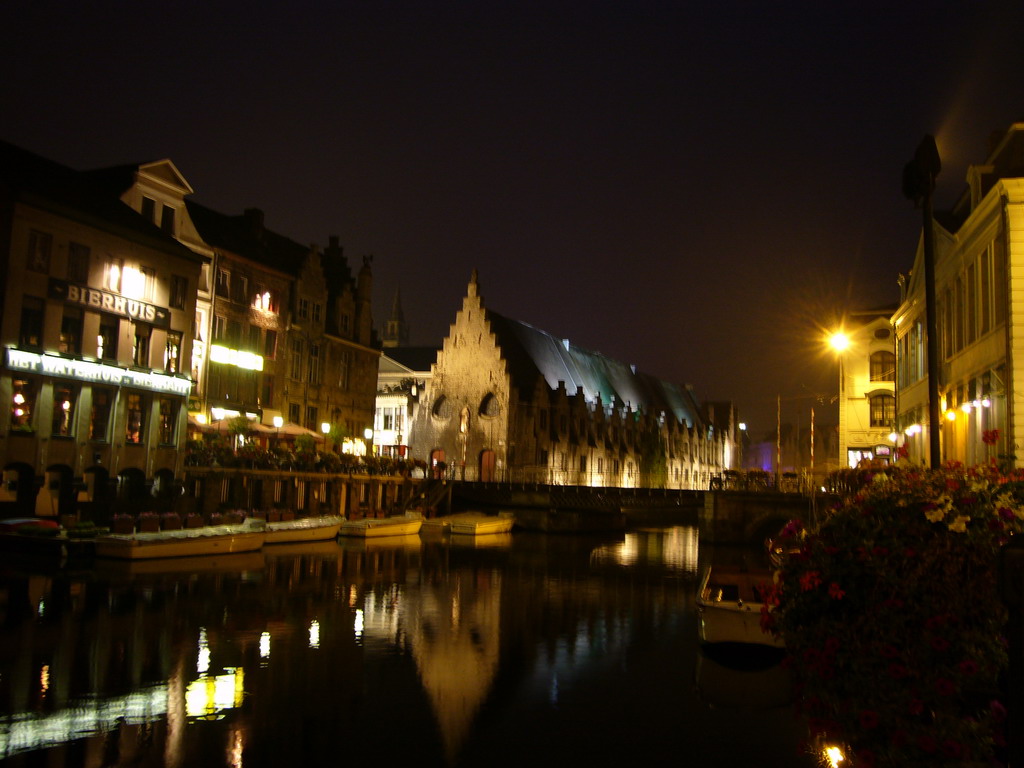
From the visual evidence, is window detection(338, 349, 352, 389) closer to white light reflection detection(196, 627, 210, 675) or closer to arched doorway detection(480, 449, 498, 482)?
arched doorway detection(480, 449, 498, 482)

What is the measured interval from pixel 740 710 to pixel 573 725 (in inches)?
141

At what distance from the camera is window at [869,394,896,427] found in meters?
54.0

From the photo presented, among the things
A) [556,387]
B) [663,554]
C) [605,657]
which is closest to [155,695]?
[605,657]

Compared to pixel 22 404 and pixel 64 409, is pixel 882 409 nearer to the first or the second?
pixel 64 409

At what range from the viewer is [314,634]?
21016 millimetres

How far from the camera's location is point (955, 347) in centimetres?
3284

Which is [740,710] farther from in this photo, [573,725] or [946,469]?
[946,469]

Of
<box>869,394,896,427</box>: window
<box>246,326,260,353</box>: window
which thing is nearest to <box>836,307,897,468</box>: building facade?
<box>869,394,896,427</box>: window

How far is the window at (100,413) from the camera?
4028cm

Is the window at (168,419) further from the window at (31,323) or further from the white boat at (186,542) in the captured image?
the window at (31,323)

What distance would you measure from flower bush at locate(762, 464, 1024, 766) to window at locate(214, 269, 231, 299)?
49416 mm

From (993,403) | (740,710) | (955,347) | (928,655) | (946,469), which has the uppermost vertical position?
(955,347)

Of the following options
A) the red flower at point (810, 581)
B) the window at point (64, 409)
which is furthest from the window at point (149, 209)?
the red flower at point (810, 581)

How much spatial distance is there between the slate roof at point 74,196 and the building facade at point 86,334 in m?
0.08
